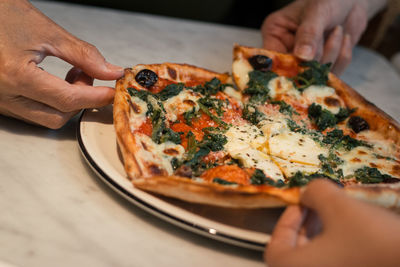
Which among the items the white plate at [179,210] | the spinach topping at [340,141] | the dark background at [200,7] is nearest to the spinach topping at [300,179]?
the white plate at [179,210]

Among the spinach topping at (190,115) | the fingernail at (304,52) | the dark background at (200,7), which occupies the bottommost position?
the dark background at (200,7)

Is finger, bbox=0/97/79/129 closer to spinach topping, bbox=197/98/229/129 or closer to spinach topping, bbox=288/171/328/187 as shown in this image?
spinach topping, bbox=197/98/229/129

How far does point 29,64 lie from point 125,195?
0.70 m

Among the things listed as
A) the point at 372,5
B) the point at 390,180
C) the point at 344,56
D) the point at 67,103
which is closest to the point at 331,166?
the point at 390,180

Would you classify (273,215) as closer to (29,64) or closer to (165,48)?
(29,64)

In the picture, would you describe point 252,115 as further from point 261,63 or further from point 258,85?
point 261,63

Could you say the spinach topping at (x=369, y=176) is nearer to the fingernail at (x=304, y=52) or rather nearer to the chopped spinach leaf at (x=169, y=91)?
the chopped spinach leaf at (x=169, y=91)

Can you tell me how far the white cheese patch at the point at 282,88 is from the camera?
241 centimetres

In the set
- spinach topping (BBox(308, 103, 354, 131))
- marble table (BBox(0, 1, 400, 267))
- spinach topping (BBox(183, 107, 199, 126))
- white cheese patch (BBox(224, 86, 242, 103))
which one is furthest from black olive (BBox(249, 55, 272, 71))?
marble table (BBox(0, 1, 400, 267))

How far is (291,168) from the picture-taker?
5.86 feet

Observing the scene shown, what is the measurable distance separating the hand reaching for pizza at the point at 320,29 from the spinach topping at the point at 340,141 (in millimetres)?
794

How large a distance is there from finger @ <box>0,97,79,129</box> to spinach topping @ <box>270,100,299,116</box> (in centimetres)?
114

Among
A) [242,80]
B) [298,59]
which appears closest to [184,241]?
[242,80]

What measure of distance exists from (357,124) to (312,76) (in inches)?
17.7
